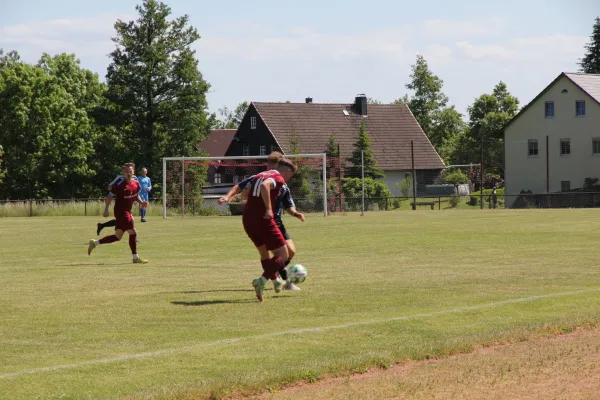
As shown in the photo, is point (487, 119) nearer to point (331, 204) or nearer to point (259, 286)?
point (331, 204)

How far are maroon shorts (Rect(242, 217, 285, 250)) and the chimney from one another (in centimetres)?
7327

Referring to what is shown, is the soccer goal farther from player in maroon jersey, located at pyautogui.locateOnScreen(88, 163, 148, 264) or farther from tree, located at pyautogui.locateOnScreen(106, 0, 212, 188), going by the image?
player in maroon jersey, located at pyautogui.locateOnScreen(88, 163, 148, 264)

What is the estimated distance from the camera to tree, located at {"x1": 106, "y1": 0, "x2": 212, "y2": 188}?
69.9 meters

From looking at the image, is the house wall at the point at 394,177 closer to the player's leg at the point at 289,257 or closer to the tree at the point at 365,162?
the tree at the point at 365,162

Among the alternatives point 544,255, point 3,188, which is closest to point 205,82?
point 3,188

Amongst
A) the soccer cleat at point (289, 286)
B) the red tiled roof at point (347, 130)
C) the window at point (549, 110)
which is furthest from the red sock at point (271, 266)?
the red tiled roof at point (347, 130)

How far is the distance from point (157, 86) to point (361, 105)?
21.6m

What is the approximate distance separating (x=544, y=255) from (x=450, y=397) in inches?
502

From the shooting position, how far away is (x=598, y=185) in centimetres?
6506

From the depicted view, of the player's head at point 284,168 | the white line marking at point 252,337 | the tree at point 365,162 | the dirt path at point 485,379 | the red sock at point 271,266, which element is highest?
the tree at point 365,162

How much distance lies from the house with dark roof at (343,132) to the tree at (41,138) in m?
13.6

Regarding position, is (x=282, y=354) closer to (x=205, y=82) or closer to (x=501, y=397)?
(x=501, y=397)

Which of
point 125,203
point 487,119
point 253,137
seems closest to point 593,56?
point 487,119

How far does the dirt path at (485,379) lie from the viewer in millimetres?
7652
